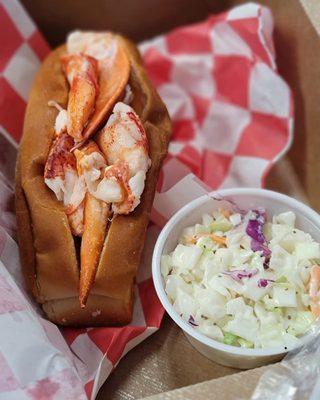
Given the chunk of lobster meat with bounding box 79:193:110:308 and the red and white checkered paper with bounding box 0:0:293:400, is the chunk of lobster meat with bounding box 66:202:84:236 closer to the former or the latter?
the chunk of lobster meat with bounding box 79:193:110:308

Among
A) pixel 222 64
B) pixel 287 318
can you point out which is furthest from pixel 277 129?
pixel 287 318

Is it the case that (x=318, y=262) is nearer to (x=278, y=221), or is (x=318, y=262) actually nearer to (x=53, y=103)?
(x=278, y=221)

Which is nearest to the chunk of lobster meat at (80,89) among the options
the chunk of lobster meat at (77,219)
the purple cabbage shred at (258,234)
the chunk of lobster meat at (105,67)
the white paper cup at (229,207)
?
the chunk of lobster meat at (105,67)

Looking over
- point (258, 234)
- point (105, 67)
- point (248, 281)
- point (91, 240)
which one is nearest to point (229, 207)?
point (258, 234)

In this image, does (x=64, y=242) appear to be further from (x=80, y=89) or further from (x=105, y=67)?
(x=105, y=67)

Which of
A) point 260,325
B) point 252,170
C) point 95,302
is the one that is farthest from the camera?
point 252,170

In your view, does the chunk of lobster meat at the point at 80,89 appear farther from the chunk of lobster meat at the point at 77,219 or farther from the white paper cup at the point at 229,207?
the white paper cup at the point at 229,207

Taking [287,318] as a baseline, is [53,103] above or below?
above
